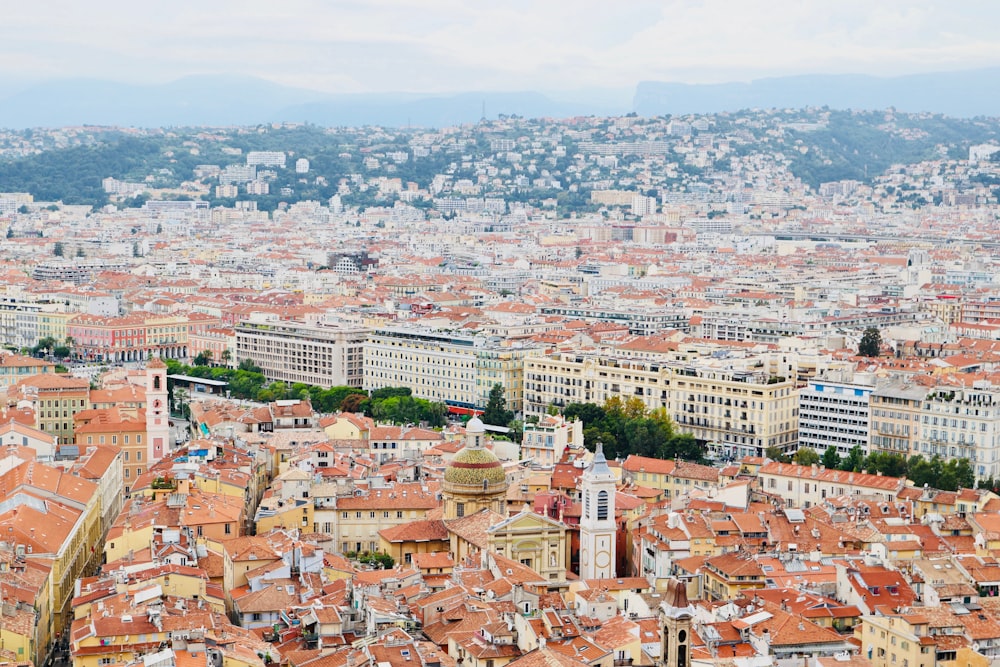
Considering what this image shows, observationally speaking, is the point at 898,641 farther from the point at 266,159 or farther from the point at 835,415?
the point at 266,159

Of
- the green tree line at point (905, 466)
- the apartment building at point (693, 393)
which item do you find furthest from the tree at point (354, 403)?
the green tree line at point (905, 466)

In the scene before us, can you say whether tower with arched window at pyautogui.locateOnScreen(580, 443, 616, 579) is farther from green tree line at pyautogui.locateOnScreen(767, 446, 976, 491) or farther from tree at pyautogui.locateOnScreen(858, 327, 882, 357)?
tree at pyautogui.locateOnScreen(858, 327, 882, 357)

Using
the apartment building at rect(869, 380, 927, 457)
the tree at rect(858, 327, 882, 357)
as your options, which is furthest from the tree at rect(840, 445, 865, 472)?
the tree at rect(858, 327, 882, 357)

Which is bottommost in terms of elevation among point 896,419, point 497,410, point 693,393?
point 497,410

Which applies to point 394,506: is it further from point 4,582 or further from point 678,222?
point 678,222

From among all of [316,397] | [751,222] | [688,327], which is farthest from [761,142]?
[316,397]

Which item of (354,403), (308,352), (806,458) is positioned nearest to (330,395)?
(354,403)
